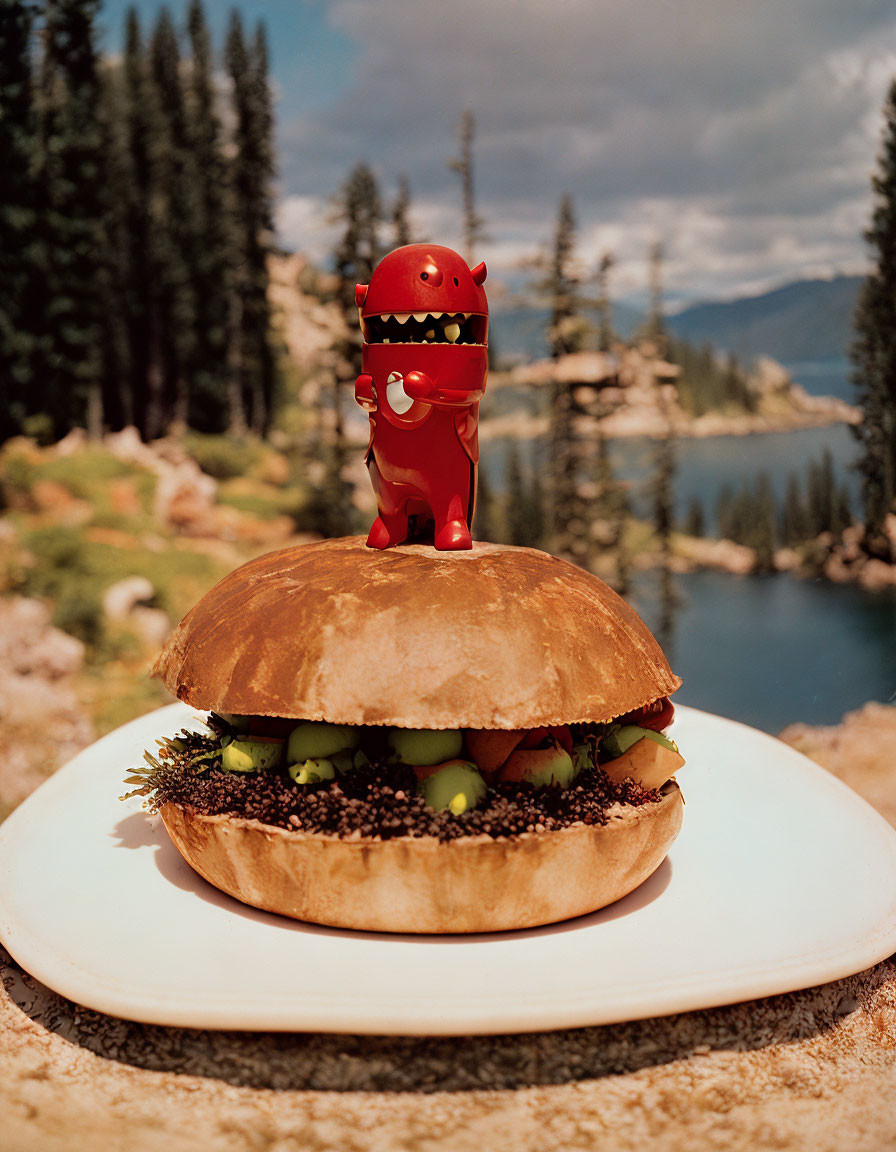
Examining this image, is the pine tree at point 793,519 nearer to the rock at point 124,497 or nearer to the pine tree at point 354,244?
the pine tree at point 354,244

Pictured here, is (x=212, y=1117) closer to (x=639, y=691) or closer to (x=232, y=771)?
(x=232, y=771)

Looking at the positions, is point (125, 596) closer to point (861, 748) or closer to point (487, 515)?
point (487, 515)

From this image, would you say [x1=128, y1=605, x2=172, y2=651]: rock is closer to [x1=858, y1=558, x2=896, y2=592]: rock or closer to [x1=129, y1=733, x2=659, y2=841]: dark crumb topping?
[x1=858, y1=558, x2=896, y2=592]: rock

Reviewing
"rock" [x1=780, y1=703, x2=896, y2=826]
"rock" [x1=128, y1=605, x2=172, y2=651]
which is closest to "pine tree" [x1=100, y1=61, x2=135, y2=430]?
"rock" [x1=128, y1=605, x2=172, y2=651]

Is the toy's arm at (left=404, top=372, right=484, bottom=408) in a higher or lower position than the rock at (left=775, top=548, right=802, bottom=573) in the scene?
higher

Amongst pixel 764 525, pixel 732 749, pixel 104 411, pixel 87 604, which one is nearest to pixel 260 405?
pixel 104 411

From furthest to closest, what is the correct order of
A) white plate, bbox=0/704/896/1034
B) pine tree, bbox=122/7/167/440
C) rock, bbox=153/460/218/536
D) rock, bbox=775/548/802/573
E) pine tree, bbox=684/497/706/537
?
pine tree, bbox=122/7/167/440 → rock, bbox=153/460/218/536 → pine tree, bbox=684/497/706/537 → rock, bbox=775/548/802/573 → white plate, bbox=0/704/896/1034

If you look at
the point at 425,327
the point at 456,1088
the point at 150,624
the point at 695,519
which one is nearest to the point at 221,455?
the point at 150,624

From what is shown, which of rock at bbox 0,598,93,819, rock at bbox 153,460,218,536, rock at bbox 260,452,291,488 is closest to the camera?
rock at bbox 0,598,93,819
